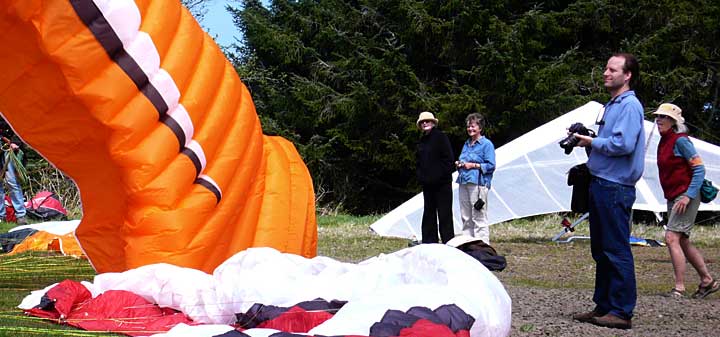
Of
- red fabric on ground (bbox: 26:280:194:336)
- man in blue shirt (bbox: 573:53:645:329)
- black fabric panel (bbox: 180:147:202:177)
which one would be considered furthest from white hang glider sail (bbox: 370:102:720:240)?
red fabric on ground (bbox: 26:280:194:336)

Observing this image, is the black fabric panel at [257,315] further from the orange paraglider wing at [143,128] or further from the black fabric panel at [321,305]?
the orange paraglider wing at [143,128]

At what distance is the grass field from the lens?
4418 mm

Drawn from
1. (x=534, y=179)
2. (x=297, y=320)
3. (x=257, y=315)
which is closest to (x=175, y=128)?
(x=257, y=315)

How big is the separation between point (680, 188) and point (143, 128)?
135 inches

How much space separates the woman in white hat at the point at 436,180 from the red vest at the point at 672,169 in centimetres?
254

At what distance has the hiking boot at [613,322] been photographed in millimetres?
4188

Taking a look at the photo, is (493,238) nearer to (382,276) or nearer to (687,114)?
(382,276)

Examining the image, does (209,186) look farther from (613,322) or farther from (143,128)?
(613,322)

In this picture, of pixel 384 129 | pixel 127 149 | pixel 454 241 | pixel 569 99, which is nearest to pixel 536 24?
pixel 569 99

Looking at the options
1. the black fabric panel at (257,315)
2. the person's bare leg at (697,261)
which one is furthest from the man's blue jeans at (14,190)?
the person's bare leg at (697,261)

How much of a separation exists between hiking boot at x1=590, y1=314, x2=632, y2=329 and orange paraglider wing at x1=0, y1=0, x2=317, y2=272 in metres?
2.09

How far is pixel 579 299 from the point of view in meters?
5.20

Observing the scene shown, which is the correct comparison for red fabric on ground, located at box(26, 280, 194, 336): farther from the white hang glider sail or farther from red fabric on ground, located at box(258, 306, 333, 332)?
the white hang glider sail

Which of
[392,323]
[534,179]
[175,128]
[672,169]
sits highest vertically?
[175,128]
